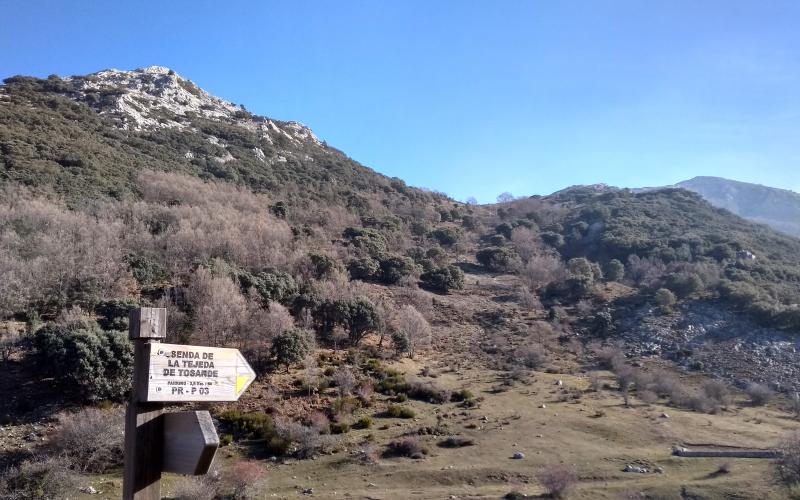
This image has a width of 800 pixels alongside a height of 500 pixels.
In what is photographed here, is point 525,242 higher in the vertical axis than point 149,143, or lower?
lower

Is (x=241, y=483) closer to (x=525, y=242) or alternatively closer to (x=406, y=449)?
(x=406, y=449)

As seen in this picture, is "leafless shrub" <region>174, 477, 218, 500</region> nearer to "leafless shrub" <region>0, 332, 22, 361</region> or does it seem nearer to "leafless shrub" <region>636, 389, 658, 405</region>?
"leafless shrub" <region>0, 332, 22, 361</region>

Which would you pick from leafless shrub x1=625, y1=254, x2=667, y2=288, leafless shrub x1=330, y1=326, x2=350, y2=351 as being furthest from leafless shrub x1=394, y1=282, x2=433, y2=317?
leafless shrub x1=625, y1=254, x2=667, y2=288

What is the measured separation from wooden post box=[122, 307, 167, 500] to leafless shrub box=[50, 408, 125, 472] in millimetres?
14081

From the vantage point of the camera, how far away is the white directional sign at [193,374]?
3158 millimetres

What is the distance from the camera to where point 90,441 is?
1510cm

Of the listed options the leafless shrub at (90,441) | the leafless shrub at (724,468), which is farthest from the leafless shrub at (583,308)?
the leafless shrub at (90,441)

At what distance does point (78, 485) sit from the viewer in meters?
13.5

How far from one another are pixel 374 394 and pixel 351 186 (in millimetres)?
43752

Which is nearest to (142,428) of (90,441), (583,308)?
(90,441)

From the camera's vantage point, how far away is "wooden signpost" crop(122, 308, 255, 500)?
9.95ft

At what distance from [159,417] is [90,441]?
1438 centimetres

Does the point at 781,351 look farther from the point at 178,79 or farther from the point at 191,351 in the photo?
the point at 178,79

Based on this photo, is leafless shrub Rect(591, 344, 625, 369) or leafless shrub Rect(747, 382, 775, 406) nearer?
leafless shrub Rect(747, 382, 775, 406)
